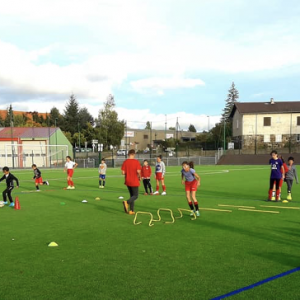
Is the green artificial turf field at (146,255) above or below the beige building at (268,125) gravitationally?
below

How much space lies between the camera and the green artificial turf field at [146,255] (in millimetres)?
4562

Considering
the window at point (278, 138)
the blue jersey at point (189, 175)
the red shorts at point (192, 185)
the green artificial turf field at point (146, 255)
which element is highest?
the window at point (278, 138)

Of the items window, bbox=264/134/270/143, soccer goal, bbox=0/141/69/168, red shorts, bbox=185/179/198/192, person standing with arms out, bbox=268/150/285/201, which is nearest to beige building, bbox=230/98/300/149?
window, bbox=264/134/270/143

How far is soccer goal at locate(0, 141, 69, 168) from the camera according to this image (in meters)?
44.2

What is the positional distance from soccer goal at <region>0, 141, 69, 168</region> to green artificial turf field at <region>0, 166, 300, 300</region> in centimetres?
3603

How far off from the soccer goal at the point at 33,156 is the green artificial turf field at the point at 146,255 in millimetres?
36027

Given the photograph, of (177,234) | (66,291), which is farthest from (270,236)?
(66,291)

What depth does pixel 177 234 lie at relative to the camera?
7574 mm

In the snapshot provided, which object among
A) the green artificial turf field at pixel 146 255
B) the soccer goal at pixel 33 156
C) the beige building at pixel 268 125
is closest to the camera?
the green artificial turf field at pixel 146 255

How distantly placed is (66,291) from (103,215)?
18.5ft

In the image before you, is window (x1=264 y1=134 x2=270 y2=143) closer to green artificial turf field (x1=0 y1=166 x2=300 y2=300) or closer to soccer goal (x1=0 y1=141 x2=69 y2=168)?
soccer goal (x1=0 y1=141 x2=69 y2=168)

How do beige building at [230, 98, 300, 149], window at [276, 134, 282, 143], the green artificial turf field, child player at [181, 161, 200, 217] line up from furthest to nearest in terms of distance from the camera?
beige building at [230, 98, 300, 149], window at [276, 134, 282, 143], child player at [181, 161, 200, 217], the green artificial turf field

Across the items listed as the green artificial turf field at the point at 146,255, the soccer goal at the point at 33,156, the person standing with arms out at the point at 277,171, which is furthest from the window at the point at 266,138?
the green artificial turf field at the point at 146,255

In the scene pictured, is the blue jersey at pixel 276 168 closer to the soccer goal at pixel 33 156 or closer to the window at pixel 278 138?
the soccer goal at pixel 33 156
